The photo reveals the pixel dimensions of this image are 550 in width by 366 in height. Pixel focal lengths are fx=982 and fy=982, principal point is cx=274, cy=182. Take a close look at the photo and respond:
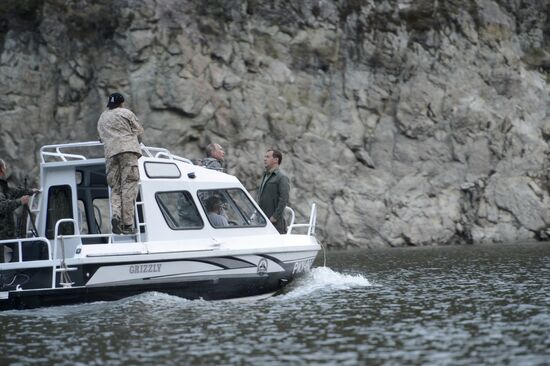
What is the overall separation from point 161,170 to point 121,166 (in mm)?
1018

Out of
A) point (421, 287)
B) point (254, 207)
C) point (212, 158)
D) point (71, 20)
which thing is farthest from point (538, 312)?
point (71, 20)

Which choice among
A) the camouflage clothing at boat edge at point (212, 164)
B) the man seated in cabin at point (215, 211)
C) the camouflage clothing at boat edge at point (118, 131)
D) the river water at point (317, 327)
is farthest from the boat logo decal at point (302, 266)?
the camouflage clothing at boat edge at point (118, 131)

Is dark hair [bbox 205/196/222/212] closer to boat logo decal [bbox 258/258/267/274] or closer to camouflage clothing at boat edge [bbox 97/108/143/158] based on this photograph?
boat logo decal [bbox 258/258/267/274]

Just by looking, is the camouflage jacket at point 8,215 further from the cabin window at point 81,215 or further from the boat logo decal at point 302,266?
the boat logo decal at point 302,266

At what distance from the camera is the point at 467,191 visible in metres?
39.5

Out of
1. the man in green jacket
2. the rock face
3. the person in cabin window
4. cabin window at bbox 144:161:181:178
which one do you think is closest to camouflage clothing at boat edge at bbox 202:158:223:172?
the person in cabin window

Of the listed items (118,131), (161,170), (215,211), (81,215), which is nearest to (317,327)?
(215,211)

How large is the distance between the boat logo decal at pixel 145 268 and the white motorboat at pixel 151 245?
18 millimetres

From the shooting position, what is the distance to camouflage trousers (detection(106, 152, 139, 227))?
698 inches

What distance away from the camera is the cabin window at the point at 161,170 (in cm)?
1841

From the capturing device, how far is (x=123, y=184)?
17.7m

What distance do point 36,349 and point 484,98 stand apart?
3124 cm

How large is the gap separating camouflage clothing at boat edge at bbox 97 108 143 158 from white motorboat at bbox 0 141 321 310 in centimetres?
31

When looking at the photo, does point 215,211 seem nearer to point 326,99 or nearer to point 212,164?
point 212,164
